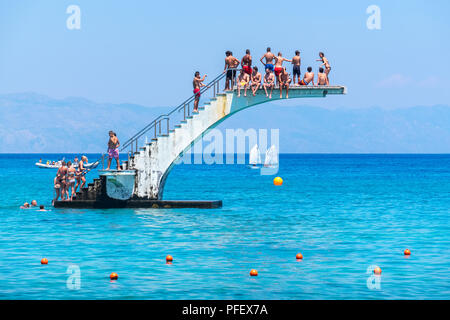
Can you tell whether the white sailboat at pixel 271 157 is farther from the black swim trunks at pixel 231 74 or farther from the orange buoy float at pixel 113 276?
the orange buoy float at pixel 113 276

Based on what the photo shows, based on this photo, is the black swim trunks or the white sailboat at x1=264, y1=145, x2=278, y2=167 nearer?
the black swim trunks

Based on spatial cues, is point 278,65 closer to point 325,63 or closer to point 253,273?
point 325,63

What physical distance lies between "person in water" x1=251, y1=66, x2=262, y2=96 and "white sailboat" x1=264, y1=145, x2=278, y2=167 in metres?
103

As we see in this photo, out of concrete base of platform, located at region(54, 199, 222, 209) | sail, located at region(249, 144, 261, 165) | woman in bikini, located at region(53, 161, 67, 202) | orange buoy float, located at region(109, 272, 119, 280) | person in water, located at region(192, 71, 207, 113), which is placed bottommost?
orange buoy float, located at region(109, 272, 119, 280)

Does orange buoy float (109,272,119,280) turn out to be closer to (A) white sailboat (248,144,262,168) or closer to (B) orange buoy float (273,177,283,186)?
(B) orange buoy float (273,177,283,186)

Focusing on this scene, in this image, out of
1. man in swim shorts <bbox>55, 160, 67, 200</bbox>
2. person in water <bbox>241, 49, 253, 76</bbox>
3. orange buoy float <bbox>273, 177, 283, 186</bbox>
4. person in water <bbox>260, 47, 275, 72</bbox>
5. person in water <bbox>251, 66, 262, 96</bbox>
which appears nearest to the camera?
person in water <bbox>260, 47, 275, 72</bbox>

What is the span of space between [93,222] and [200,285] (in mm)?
14951

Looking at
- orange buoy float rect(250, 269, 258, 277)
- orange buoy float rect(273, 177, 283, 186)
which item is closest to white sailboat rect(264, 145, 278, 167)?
orange buoy float rect(273, 177, 283, 186)

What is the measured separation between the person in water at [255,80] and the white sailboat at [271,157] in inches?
4049

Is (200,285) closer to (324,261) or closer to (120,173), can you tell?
(324,261)

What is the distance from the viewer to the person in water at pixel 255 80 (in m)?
36.3

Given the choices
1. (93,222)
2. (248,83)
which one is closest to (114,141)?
(93,222)

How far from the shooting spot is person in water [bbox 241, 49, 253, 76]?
1420 inches
